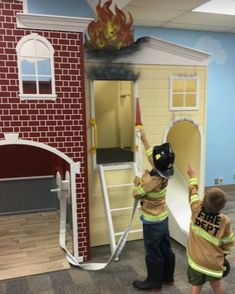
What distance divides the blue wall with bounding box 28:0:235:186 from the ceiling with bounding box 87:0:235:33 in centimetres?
16

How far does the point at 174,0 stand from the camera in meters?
4.66

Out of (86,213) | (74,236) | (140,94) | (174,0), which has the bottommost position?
(74,236)

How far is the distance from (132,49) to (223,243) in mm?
2747

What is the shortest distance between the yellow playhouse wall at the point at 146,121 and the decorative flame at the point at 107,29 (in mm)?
487

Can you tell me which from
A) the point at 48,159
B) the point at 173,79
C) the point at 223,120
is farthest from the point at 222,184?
the point at 48,159

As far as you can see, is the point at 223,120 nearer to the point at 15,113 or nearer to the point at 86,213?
the point at 86,213

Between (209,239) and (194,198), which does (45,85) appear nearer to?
(194,198)

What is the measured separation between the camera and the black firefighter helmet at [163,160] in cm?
289

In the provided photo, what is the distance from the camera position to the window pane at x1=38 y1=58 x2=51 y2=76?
134 inches

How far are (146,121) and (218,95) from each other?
9.44 feet

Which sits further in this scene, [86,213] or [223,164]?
[223,164]

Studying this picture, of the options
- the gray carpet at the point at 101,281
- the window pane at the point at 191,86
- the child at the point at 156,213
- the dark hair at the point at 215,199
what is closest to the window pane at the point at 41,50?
the child at the point at 156,213

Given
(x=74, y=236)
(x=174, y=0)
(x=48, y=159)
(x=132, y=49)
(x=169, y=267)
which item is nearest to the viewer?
(x=169, y=267)

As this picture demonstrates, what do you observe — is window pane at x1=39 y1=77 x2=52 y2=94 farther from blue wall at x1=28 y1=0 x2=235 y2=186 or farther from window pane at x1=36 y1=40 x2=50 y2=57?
blue wall at x1=28 y1=0 x2=235 y2=186
